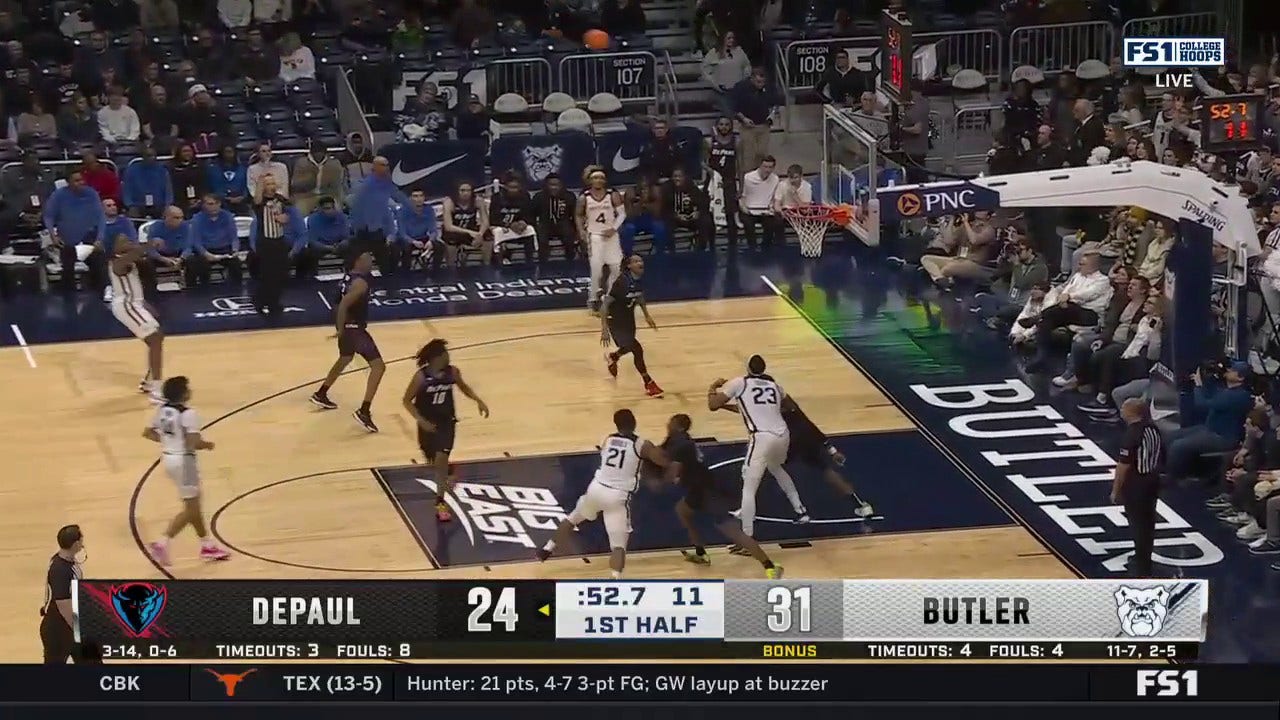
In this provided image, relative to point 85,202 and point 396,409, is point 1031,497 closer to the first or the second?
point 396,409

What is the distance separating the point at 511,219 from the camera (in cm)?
2945

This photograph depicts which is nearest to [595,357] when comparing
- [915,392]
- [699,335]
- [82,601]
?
[699,335]

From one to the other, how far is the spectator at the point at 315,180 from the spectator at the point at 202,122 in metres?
1.47

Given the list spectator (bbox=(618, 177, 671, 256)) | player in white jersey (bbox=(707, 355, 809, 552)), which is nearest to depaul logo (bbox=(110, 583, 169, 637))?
player in white jersey (bbox=(707, 355, 809, 552))

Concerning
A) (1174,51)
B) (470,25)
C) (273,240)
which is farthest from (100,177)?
(1174,51)

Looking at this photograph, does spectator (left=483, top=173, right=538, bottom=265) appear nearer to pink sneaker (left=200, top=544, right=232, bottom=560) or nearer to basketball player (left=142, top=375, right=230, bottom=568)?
pink sneaker (left=200, top=544, right=232, bottom=560)

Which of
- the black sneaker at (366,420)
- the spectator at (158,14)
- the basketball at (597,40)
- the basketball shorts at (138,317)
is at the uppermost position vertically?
the spectator at (158,14)

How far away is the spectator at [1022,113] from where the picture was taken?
30844 mm

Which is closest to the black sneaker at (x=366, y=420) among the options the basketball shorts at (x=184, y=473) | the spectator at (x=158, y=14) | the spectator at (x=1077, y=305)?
the basketball shorts at (x=184, y=473)

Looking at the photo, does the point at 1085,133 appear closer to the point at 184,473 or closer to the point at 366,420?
the point at 366,420

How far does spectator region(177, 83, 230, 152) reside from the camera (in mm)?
30109

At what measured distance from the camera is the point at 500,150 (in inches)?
1204

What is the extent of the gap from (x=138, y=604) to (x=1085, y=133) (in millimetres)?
17422
